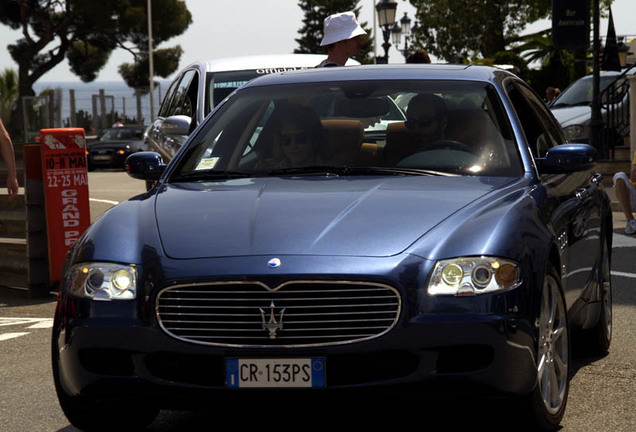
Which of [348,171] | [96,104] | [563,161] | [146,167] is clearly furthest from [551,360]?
[96,104]

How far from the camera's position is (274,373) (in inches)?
177

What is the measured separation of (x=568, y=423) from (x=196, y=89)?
784 centimetres

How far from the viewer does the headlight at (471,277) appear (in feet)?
14.8

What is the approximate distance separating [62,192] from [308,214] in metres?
6.05

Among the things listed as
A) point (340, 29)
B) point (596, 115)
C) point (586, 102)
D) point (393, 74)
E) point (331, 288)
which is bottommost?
point (596, 115)

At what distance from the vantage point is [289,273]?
452 centimetres

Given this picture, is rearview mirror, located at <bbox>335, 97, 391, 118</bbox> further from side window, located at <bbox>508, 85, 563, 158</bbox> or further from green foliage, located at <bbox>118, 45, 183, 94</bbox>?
green foliage, located at <bbox>118, 45, 183, 94</bbox>

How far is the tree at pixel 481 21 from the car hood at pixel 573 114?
36.8 meters

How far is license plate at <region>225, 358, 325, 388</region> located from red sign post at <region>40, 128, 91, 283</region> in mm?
6292

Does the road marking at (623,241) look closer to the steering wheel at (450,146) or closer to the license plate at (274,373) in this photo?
the steering wheel at (450,146)

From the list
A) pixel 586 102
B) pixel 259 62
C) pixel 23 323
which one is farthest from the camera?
pixel 586 102

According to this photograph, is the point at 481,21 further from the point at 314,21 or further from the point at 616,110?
the point at 314,21

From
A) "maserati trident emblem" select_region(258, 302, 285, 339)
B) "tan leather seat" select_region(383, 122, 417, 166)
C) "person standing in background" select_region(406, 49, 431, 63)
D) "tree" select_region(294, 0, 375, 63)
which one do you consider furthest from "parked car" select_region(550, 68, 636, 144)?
"tree" select_region(294, 0, 375, 63)

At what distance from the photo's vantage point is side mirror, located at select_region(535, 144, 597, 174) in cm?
572
